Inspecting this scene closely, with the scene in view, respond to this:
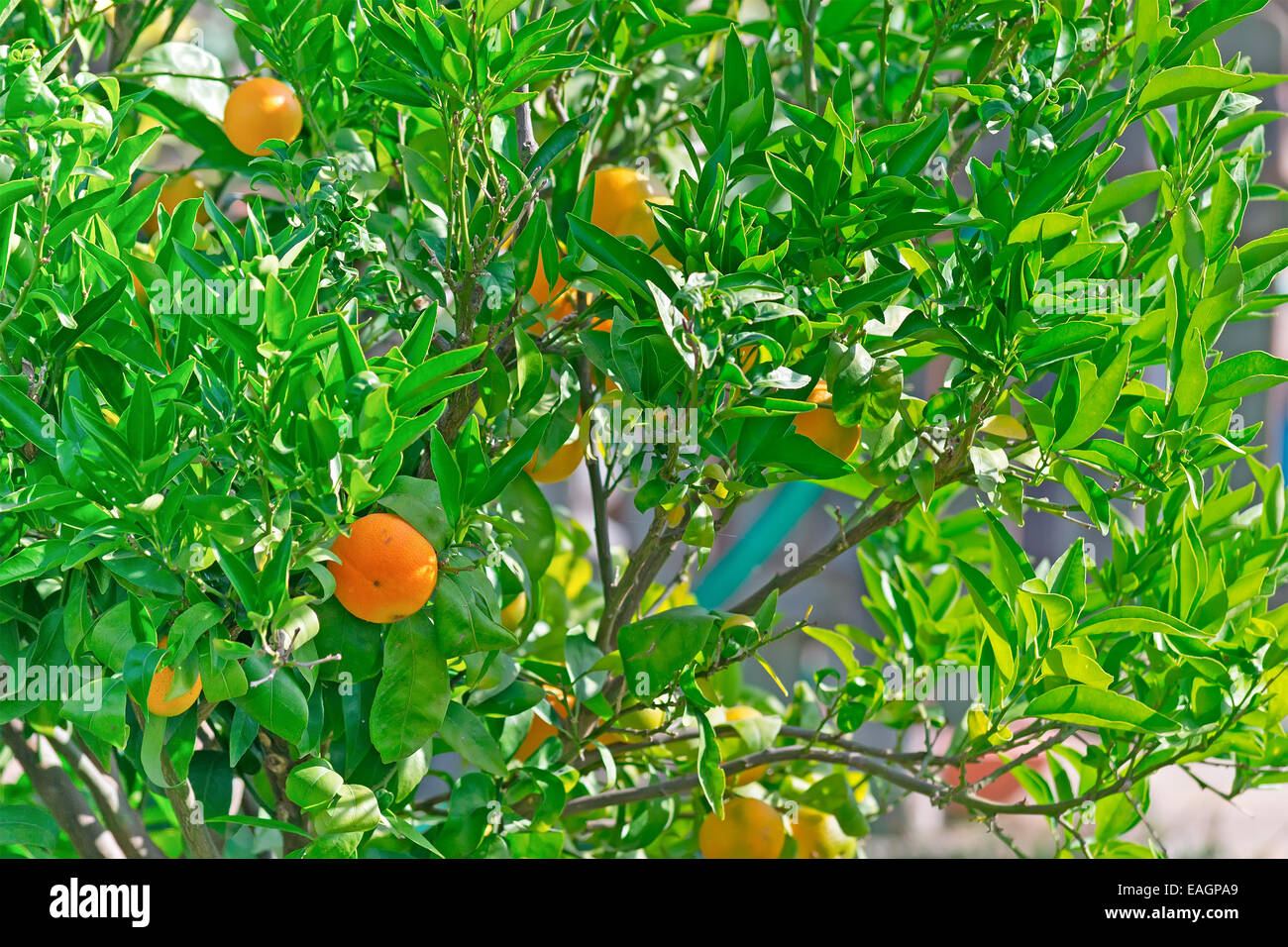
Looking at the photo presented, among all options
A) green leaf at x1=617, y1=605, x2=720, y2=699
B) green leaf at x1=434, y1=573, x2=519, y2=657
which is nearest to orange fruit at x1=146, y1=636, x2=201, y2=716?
green leaf at x1=434, y1=573, x2=519, y2=657

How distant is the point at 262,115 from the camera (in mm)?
679

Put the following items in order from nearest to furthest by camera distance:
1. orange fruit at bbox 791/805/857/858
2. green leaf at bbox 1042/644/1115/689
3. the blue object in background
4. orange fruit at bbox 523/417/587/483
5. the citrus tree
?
the citrus tree, green leaf at bbox 1042/644/1115/689, orange fruit at bbox 523/417/587/483, orange fruit at bbox 791/805/857/858, the blue object in background

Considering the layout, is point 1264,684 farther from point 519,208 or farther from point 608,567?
point 519,208

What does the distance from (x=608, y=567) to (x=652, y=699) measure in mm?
117

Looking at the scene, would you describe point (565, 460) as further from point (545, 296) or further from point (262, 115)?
point (262, 115)

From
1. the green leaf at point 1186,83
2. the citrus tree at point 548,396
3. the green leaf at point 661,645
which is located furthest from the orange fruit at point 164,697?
the green leaf at point 1186,83

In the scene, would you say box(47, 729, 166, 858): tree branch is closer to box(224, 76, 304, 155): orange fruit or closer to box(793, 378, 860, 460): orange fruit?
box(224, 76, 304, 155): orange fruit

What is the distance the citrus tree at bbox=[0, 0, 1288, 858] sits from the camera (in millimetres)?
482

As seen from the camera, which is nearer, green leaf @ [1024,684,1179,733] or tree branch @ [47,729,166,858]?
green leaf @ [1024,684,1179,733]

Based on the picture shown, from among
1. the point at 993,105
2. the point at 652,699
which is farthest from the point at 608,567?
the point at 993,105

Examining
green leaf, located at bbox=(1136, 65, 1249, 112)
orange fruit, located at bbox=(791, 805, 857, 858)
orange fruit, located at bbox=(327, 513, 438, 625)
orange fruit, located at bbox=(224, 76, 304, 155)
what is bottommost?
orange fruit, located at bbox=(791, 805, 857, 858)

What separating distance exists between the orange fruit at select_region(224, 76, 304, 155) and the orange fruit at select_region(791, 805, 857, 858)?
21.6 inches

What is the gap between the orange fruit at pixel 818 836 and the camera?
80 cm
